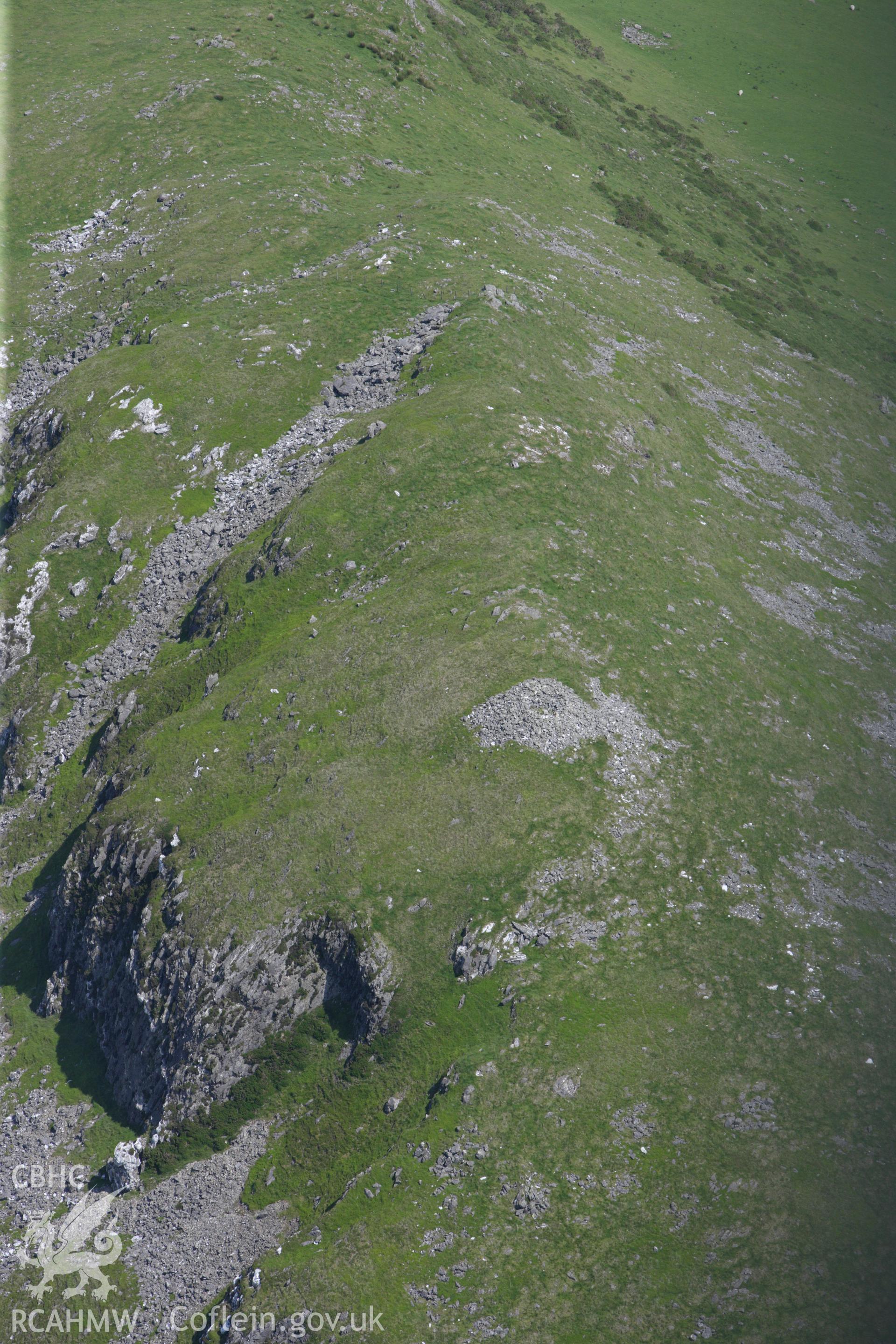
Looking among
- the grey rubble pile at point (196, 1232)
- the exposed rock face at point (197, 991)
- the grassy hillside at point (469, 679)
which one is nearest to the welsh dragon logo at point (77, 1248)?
the grey rubble pile at point (196, 1232)

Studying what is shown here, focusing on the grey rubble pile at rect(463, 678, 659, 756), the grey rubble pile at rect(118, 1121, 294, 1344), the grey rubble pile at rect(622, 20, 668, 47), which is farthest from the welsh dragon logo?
the grey rubble pile at rect(622, 20, 668, 47)

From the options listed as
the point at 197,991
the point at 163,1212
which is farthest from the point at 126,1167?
the point at 197,991

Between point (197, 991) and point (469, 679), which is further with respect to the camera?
point (469, 679)

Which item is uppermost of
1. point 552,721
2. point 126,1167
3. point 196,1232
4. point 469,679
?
point 469,679

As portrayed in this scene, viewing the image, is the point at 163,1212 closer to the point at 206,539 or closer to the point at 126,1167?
the point at 126,1167

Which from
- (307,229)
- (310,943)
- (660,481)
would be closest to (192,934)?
(310,943)

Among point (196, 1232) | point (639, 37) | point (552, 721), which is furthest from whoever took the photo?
point (639, 37)
